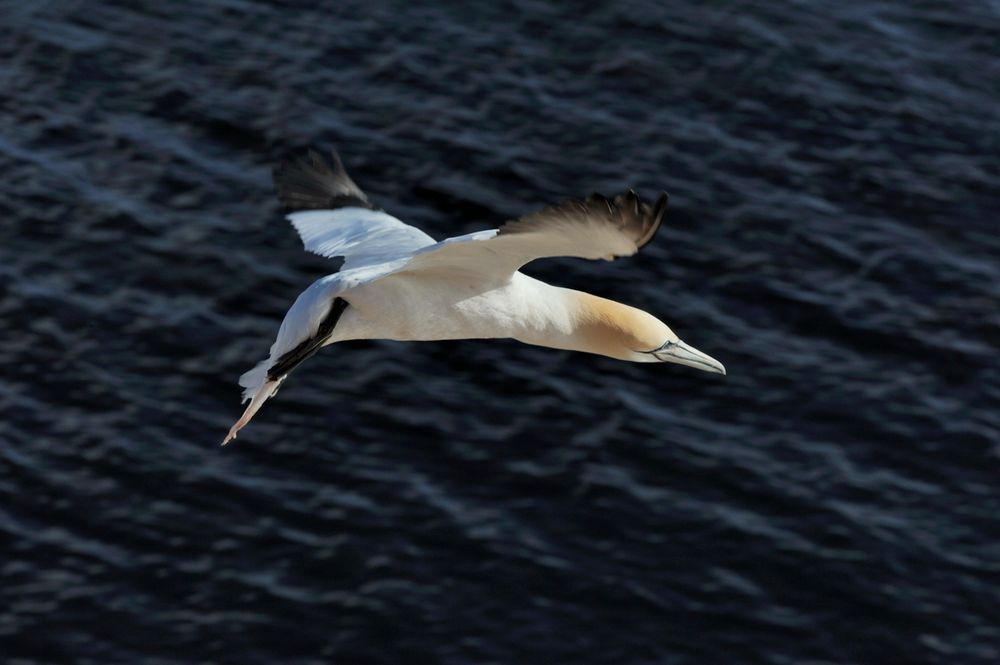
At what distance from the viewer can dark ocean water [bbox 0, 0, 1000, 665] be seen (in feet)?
50.9

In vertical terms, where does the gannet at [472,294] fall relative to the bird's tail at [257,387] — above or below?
above

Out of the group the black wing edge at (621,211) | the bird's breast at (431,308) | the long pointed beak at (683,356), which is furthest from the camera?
the long pointed beak at (683,356)

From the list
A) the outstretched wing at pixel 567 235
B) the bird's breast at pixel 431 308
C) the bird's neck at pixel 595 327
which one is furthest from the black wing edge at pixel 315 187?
the outstretched wing at pixel 567 235

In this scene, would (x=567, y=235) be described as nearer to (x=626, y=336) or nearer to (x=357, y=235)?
(x=626, y=336)

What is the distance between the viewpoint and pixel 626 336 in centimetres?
1025

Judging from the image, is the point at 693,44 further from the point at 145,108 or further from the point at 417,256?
the point at 417,256

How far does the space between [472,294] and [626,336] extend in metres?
1.31

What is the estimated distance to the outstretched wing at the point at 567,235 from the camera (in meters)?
7.71

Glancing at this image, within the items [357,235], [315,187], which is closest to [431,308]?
[357,235]

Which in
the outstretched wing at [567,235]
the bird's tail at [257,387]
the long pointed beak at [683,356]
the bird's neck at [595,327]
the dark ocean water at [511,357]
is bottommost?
the dark ocean water at [511,357]

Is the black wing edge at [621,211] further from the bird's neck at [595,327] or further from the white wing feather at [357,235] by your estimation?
the white wing feather at [357,235]

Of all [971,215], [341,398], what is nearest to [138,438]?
[341,398]

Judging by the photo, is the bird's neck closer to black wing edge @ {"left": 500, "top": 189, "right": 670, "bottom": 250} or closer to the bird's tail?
the bird's tail

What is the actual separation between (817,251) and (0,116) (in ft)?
35.2
